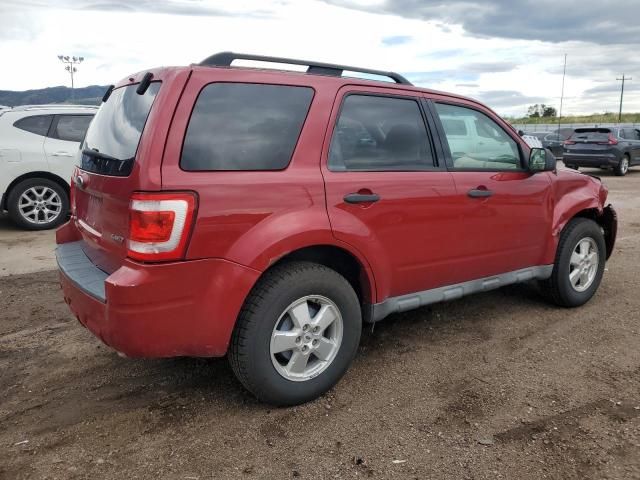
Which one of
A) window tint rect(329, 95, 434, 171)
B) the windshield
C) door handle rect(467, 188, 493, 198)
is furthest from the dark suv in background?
the windshield

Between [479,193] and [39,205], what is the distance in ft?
21.2

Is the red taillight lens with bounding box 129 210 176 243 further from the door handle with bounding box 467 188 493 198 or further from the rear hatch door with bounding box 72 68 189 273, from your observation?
the door handle with bounding box 467 188 493 198

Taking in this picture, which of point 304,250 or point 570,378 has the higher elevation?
point 304,250

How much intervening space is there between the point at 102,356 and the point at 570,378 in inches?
117

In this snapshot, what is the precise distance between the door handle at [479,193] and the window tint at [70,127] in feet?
20.7

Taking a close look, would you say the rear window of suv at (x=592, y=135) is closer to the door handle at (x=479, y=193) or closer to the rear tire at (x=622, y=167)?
the rear tire at (x=622, y=167)

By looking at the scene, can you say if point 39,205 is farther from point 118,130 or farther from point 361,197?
point 361,197

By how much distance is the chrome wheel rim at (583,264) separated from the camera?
4.55m

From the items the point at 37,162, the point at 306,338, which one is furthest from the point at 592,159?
the point at 306,338

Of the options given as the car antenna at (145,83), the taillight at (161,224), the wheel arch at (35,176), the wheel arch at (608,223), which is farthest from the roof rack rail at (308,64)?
the wheel arch at (35,176)

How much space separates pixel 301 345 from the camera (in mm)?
2980

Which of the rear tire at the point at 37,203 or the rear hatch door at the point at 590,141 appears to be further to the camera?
the rear hatch door at the point at 590,141

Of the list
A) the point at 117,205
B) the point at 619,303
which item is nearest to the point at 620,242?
the point at 619,303

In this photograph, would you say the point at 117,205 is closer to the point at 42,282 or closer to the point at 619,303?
the point at 42,282
